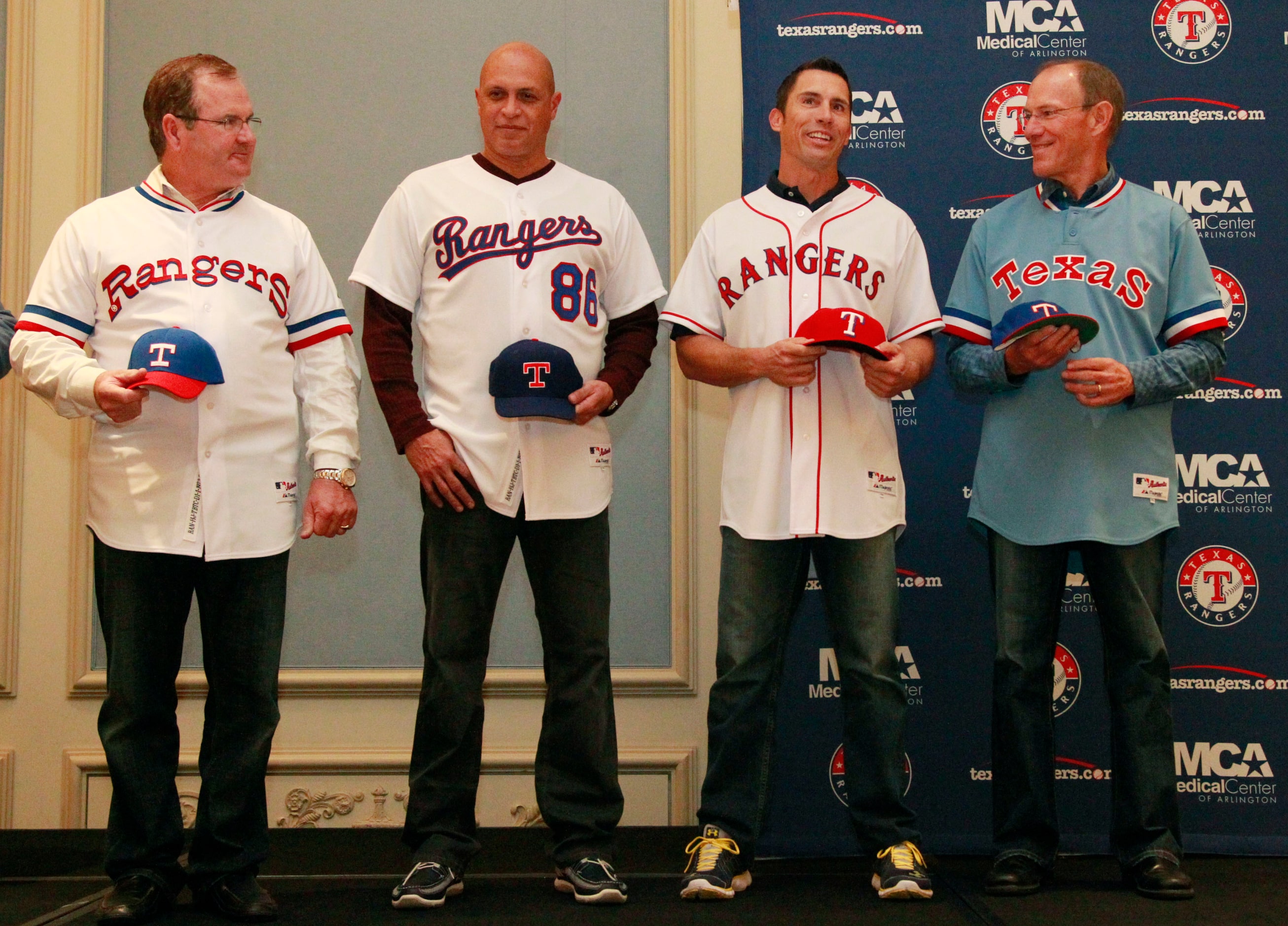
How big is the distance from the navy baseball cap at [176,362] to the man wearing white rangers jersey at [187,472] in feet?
0.04

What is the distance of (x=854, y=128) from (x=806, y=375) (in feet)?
3.87

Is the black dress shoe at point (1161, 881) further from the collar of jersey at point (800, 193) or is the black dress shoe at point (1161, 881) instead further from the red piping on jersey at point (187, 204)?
the red piping on jersey at point (187, 204)

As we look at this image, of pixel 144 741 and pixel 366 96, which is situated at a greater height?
pixel 366 96

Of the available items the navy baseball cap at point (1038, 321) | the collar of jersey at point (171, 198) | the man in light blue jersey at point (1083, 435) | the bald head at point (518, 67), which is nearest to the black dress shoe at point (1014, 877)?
the man in light blue jersey at point (1083, 435)

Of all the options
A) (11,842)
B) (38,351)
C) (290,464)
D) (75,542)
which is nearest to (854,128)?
(290,464)

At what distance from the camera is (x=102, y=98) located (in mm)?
3566

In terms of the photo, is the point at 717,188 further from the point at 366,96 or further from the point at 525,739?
the point at 525,739

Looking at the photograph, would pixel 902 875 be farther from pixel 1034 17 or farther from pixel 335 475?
pixel 1034 17

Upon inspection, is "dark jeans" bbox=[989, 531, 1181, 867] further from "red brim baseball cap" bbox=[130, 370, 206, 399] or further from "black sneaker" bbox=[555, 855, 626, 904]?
"red brim baseball cap" bbox=[130, 370, 206, 399]

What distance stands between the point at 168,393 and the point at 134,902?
997mm

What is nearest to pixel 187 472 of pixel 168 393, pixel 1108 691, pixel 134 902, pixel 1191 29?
pixel 168 393

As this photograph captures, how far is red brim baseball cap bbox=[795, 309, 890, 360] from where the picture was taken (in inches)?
95.2

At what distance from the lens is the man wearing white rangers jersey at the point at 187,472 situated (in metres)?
2.27

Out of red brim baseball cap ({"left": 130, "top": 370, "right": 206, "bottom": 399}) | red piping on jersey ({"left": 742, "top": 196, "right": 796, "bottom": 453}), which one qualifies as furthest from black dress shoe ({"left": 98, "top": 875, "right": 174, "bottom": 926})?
red piping on jersey ({"left": 742, "top": 196, "right": 796, "bottom": 453})
